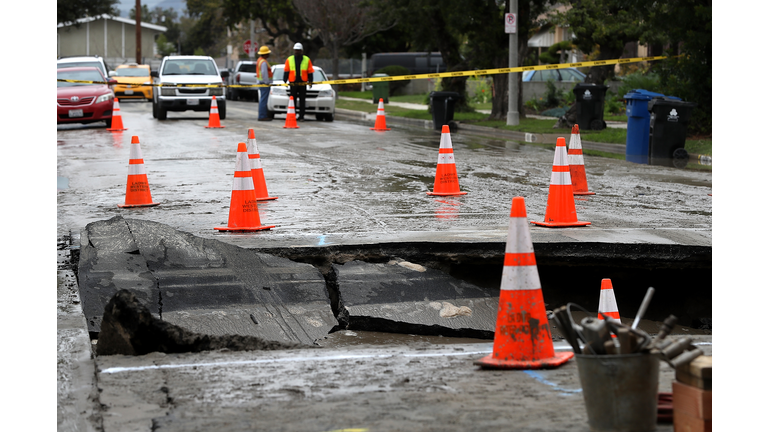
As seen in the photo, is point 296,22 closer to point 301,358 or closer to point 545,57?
point 545,57

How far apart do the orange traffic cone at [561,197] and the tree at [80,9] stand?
209ft

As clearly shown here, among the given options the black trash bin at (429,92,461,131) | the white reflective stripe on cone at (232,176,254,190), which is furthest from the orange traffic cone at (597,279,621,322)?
the black trash bin at (429,92,461,131)

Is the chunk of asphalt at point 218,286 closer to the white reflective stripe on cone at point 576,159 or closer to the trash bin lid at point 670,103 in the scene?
the white reflective stripe on cone at point 576,159

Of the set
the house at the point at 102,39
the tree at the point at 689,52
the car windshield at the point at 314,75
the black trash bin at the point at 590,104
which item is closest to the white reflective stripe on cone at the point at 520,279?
the tree at the point at 689,52

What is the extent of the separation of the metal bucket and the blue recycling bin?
12831 millimetres

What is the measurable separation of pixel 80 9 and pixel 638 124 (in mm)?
59672

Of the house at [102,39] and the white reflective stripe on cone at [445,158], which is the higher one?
the house at [102,39]

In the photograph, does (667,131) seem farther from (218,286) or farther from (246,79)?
(246,79)

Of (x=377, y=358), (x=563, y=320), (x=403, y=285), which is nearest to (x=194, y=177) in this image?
(x=403, y=285)

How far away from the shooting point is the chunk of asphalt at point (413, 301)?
561cm

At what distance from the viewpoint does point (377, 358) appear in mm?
4293

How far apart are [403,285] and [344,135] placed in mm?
13137

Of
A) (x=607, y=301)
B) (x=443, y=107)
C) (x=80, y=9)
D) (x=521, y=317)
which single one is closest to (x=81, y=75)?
(x=443, y=107)

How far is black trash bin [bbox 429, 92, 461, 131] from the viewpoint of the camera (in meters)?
22.8
